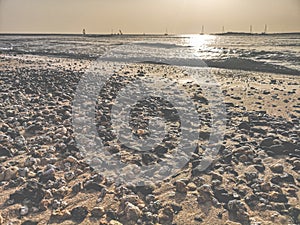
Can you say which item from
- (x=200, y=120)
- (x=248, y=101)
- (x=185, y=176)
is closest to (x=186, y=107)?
(x=200, y=120)

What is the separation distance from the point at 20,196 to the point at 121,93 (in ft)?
23.4

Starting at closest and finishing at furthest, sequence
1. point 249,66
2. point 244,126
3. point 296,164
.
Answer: point 296,164
point 244,126
point 249,66

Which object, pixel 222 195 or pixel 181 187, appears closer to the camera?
pixel 222 195

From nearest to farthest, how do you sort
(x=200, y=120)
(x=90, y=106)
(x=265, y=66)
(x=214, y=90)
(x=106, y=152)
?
(x=106, y=152) < (x=200, y=120) < (x=90, y=106) < (x=214, y=90) < (x=265, y=66)

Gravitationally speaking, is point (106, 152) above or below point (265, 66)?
below

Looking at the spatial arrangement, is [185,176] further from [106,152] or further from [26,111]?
[26,111]

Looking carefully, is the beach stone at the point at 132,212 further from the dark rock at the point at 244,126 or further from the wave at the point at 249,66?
the wave at the point at 249,66

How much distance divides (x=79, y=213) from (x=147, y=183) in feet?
4.12

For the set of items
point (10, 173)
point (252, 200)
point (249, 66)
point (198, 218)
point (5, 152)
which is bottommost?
point (198, 218)

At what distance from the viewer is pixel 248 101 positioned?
11.3 meters

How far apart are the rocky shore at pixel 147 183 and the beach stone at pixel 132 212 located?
0.01 meters

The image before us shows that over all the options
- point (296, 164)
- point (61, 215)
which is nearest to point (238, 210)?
point (296, 164)

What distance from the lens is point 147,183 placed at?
5.28m

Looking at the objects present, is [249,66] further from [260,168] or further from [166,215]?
[166,215]
